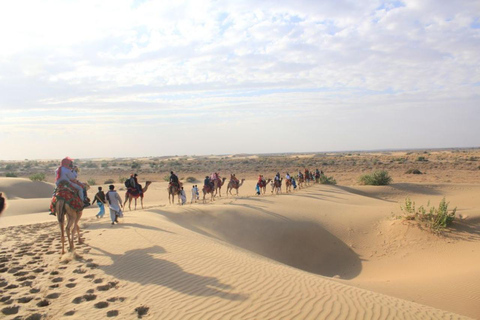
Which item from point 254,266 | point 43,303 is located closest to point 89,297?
point 43,303

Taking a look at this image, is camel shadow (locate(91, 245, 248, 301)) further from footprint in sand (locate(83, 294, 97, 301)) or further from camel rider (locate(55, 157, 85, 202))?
camel rider (locate(55, 157, 85, 202))

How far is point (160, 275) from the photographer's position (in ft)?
22.2

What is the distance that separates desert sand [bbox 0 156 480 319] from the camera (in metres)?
5.49

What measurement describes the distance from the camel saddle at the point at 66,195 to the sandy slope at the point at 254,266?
4.22ft

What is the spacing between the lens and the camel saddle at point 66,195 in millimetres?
8249

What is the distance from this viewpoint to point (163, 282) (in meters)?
6.39

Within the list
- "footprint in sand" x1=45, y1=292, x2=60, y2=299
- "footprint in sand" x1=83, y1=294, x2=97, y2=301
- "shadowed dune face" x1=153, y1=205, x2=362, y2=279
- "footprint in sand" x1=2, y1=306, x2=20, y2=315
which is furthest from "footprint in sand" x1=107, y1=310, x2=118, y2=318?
"shadowed dune face" x1=153, y1=205, x2=362, y2=279

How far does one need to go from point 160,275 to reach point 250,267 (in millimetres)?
1962

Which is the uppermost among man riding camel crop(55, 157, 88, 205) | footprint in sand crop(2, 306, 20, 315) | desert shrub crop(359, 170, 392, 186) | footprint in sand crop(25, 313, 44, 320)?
man riding camel crop(55, 157, 88, 205)

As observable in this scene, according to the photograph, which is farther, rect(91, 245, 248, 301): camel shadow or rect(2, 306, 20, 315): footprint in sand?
rect(91, 245, 248, 301): camel shadow

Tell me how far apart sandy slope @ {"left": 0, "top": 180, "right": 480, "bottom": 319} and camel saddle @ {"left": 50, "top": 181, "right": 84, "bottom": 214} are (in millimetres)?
1287

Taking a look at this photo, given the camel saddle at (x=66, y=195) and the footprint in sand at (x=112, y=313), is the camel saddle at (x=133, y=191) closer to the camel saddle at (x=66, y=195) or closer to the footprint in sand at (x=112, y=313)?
the camel saddle at (x=66, y=195)

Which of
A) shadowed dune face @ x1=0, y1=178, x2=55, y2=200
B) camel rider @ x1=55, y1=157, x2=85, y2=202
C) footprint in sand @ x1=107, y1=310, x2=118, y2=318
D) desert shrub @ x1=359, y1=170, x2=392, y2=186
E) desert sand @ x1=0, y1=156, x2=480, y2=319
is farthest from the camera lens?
desert shrub @ x1=359, y1=170, x2=392, y2=186

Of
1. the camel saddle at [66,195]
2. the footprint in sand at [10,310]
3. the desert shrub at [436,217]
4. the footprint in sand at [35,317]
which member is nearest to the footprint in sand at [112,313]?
the footprint in sand at [35,317]
